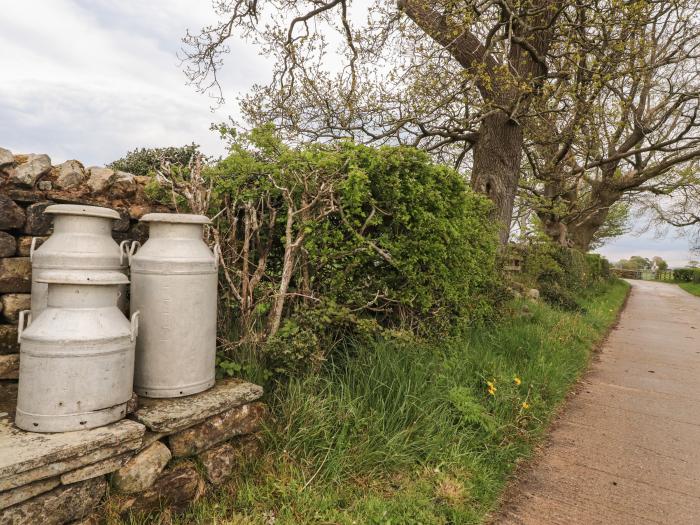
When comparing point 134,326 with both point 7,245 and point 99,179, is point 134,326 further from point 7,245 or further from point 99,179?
point 99,179

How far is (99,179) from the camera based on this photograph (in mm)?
3332

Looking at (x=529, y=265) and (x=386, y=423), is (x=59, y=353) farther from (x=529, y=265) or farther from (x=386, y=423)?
(x=529, y=265)

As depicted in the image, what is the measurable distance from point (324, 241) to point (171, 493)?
2.04m

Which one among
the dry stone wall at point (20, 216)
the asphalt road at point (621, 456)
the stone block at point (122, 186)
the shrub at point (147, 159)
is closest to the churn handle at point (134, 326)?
the dry stone wall at point (20, 216)

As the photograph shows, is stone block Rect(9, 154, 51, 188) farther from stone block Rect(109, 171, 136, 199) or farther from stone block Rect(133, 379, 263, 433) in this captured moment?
stone block Rect(133, 379, 263, 433)

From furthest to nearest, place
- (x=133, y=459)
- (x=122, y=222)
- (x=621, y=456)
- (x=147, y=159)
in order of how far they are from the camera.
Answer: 1. (x=147, y=159)
2. (x=621, y=456)
3. (x=122, y=222)
4. (x=133, y=459)

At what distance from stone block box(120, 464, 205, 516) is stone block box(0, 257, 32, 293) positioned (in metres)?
1.65

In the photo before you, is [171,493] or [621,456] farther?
[621,456]

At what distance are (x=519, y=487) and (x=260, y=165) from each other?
3.09 m

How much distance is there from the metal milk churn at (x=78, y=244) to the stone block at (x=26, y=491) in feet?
3.23

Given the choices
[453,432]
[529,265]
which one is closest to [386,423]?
[453,432]

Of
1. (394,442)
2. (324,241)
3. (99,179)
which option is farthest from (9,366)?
(394,442)

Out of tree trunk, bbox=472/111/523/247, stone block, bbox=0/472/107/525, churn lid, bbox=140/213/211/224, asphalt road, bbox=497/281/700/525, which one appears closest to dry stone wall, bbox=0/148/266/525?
stone block, bbox=0/472/107/525

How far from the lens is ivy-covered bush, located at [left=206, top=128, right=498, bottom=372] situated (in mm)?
3438
